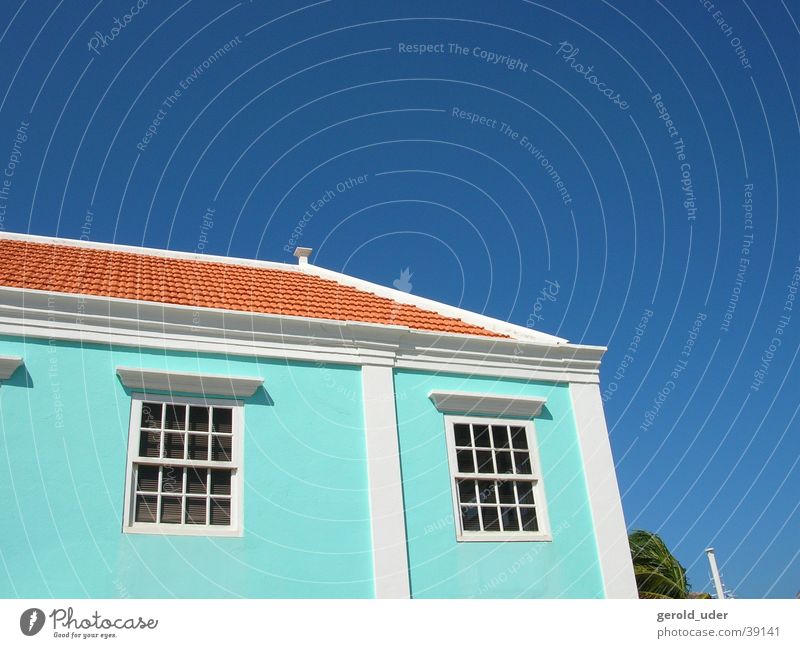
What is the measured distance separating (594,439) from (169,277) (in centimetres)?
690

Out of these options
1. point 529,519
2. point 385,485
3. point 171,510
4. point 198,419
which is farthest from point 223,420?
point 529,519

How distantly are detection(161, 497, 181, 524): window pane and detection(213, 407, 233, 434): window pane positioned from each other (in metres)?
1.00

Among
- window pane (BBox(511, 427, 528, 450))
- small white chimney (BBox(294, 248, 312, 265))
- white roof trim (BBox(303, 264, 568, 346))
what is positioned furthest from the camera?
small white chimney (BBox(294, 248, 312, 265))

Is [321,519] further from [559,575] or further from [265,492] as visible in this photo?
[559,575]

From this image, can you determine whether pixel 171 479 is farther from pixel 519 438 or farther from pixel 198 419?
pixel 519 438

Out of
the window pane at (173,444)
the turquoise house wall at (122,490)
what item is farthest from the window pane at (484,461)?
the window pane at (173,444)

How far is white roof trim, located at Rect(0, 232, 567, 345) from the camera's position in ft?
41.4

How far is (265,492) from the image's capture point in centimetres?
967

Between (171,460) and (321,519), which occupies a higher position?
(171,460)

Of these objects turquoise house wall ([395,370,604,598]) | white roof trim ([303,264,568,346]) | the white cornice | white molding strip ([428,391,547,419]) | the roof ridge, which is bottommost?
turquoise house wall ([395,370,604,598])

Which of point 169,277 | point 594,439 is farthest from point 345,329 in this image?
point 594,439

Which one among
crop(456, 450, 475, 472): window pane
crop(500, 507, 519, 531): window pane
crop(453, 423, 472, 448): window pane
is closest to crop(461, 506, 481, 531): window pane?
crop(500, 507, 519, 531): window pane

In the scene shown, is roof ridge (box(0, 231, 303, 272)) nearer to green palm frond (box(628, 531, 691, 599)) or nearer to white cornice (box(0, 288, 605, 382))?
white cornice (box(0, 288, 605, 382))

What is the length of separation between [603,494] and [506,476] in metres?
1.56
